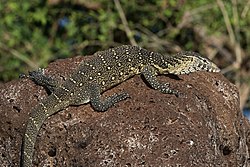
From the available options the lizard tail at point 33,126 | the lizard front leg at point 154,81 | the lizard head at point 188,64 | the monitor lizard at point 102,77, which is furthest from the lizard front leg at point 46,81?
the lizard head at point 188,64

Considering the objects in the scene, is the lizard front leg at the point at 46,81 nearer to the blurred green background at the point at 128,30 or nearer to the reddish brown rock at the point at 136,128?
the reddish brown rock at the point at 136,128

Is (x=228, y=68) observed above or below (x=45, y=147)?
above

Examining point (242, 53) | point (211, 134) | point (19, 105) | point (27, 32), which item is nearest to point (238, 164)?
point (211, 134)

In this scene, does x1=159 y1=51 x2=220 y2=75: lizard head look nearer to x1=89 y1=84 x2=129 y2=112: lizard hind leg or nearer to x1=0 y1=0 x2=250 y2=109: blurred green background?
x1=89 y1=84 x2=129 y2=112: lizard hind leg

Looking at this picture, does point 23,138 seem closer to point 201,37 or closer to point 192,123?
point 192,123

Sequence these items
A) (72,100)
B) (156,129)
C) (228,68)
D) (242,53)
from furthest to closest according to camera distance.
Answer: (242,53) → (228,68) → (72,100) → (156,129)

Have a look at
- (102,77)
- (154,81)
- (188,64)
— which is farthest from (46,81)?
(188,64)
